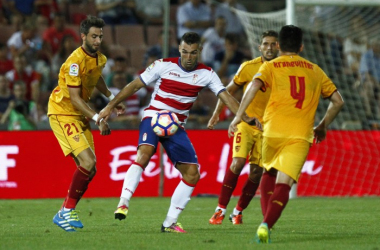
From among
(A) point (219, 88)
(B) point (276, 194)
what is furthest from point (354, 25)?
(B) point (276, 194)

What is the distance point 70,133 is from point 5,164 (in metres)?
5.49

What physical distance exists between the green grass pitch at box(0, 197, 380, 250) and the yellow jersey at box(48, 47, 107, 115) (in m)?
1.31

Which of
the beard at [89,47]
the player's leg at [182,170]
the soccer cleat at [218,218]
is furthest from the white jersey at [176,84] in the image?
the soccer cleat at [218,218]

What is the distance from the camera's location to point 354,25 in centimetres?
1596

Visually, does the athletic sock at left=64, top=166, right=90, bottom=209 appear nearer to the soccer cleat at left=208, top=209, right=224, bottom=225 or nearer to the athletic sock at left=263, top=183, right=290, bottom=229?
the soccer cleat at left=208, top=209, right=224, bottom=225

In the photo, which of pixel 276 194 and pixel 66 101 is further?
Answer: pixel 66 101

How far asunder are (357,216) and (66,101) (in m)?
4.01

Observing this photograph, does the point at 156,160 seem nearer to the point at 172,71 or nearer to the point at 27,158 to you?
the point at 27,158

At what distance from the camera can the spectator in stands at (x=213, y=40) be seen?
58.5 feet

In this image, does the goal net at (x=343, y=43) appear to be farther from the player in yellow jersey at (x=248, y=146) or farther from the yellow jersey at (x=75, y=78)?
the yellow jersey at (x=75, y=78)

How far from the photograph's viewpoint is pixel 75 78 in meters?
8.28

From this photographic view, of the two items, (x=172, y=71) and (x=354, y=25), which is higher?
(x=172, y=71)

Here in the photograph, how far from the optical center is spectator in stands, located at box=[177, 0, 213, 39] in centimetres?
1845

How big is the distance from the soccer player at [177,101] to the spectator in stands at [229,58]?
914 centimetres
